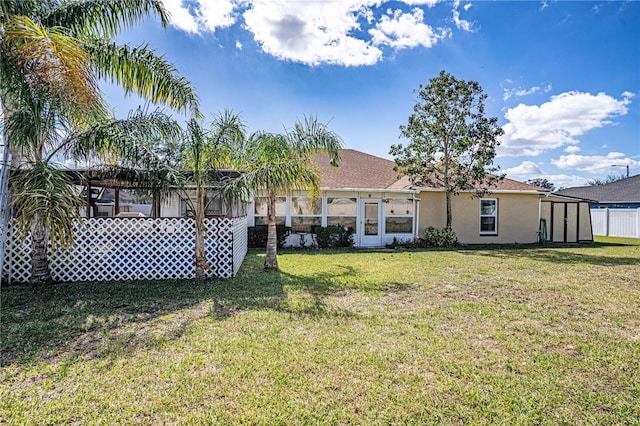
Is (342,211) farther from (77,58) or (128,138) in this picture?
(77,58)

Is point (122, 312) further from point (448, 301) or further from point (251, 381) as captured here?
point (448, 301)

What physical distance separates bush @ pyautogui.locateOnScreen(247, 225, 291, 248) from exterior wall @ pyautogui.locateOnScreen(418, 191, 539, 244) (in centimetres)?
694

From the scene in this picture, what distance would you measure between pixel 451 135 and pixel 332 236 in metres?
7.66

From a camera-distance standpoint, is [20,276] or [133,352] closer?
[133,352]

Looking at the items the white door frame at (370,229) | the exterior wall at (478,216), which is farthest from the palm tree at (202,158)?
the exterior wall at (478,216)

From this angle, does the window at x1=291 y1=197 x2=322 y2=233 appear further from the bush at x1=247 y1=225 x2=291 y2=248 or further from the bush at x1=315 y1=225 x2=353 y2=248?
the bush at x1=247 y1=225 x2=291 y2=248

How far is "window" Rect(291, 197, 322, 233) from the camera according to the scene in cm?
1477

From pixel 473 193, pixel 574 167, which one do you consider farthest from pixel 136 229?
pixel 574 167

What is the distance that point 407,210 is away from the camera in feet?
52.0

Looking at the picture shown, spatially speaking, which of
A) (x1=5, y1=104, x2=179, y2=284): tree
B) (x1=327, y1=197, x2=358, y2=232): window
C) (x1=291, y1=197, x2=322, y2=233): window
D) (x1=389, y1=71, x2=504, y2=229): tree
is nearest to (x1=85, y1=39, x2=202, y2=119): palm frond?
(x1=5, y1=104, x2=179, y2=284): tree

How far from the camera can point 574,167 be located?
143 ft

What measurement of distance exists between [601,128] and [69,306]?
2948 centimetres

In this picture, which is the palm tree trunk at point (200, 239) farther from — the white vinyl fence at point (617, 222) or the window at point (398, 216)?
the white vinyl fence at point (617, 222)

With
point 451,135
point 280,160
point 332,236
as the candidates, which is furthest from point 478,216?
point 280,160
